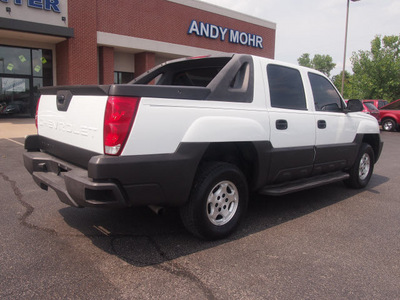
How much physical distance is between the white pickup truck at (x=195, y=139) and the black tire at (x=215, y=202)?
0.03 ft

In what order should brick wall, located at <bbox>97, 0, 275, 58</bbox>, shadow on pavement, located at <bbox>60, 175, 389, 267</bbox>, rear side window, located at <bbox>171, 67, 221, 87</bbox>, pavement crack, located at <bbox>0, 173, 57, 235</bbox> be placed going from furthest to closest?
brick wall, located at <bbox>97, 0, 275, 58</bbox>, rear side window, located at <bbox>171, 67, 221, 87</bbox>, pavement crack, located at <bbox>0, 173, 57, 235</bbox>, shadow on pavement, located at <bbox>60, 175, 389, 267</bbox>

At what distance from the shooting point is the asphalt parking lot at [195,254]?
2586mm

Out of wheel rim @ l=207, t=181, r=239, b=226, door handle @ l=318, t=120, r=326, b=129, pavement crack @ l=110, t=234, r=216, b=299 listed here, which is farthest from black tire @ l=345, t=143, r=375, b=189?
pavement crack @ l=110, t=234, r=216, b=299

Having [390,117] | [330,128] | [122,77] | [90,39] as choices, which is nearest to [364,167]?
[330,128]

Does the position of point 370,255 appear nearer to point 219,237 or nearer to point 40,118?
point 219,237

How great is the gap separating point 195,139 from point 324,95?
8.84 ft

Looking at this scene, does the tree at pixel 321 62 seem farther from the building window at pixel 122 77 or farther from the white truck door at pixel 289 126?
the white truck door at pixel 289 126

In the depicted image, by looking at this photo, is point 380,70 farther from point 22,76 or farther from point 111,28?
point 22,76

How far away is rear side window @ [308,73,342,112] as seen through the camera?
4.75 meters

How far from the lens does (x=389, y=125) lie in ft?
61.5

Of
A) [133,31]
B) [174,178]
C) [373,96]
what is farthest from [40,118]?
[373,96]

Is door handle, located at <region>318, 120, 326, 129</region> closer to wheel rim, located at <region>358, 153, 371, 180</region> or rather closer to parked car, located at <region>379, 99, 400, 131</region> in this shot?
wheel rim, located at <region>358, 153, 371, 180</region>

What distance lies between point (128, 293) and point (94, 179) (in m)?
0.91

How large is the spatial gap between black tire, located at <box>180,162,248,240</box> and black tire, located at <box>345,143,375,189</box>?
109 inches
